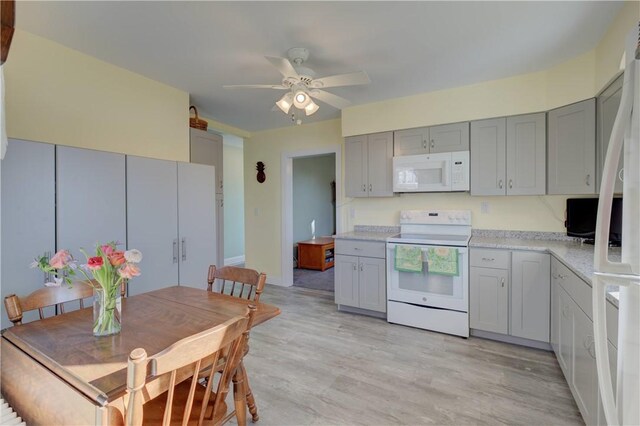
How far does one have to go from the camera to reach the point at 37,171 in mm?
1845

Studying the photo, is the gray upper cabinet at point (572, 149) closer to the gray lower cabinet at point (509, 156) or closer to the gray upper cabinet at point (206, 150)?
the gray lower cabinet at point (509, 156)

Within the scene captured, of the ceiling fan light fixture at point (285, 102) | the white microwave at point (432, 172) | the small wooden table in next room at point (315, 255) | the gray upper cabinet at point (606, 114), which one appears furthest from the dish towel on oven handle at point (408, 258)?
the small wooden table in next room at point (315, 255)

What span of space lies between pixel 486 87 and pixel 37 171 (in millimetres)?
3814

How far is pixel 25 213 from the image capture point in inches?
70.4

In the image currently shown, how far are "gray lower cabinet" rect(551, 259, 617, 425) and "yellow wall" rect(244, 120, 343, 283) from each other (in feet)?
11.1

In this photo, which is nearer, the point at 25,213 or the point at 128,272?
the point at 128,272

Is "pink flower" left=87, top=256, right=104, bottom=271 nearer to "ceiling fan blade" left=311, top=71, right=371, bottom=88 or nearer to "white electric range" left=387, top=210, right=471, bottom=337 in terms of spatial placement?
"ceiling fan blade" left=311, top=71, right=371, bottom=88

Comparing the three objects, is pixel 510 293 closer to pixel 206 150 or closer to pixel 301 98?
pixel 301 98

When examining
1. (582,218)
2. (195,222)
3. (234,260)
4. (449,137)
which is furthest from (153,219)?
(234,260)

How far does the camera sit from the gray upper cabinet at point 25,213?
171cm

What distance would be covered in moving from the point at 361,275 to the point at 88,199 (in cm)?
263

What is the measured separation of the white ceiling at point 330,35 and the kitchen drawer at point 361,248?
1.74 metres

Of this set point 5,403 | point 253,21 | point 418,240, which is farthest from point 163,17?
point 418,240

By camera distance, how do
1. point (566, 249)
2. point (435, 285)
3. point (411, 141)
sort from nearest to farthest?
point (566, 249) < point (435, 285) < point (411, 141)
